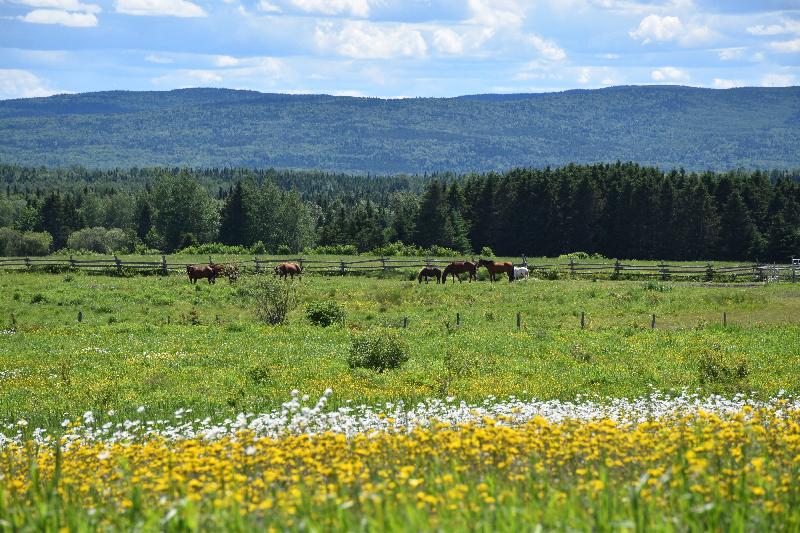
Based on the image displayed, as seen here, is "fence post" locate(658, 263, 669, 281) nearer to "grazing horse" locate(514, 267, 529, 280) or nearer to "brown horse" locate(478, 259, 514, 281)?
"grazing horse" locate(514, 267, 529, 280)

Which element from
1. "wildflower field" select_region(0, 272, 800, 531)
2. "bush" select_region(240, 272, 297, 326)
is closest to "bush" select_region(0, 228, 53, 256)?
"wildflower field" select_region(0, 272, 800, 531)

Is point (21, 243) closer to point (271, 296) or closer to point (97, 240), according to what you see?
point (97, 240)

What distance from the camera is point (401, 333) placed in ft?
98.5

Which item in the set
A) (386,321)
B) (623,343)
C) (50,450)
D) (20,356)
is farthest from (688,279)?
(50,450)

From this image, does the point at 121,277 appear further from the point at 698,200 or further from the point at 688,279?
the point at 698,200

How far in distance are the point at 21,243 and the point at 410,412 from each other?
10596cm

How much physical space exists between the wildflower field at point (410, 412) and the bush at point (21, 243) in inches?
2614

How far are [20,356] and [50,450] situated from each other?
50.6 ft

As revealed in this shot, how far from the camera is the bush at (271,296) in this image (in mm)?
35281

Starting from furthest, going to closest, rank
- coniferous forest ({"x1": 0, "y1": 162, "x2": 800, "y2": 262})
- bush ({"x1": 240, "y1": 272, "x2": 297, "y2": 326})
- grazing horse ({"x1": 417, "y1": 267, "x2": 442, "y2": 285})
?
coniferous forest ({"x1": 0, "y1": 162, "x2": 800, "y2": 262})
grazing horse ({"x1": 417, "y1": 267, "x2": 442, "y2": 285})
bush ({"x1": 240, "y1": 272, "x2": 297, "y2": 326})

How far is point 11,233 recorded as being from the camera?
10981 cm

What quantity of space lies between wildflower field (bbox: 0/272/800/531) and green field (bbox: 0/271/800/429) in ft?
0.43

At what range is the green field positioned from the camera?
58.9 ft

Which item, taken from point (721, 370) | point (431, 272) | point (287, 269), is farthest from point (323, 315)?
point (431, 272)
